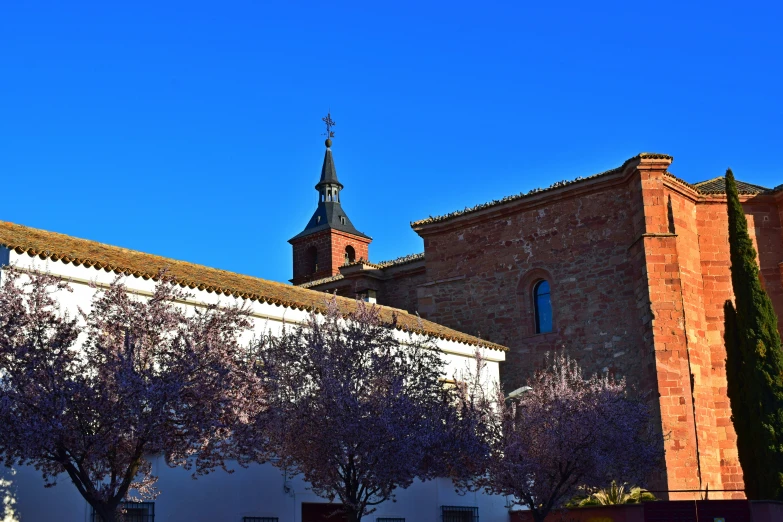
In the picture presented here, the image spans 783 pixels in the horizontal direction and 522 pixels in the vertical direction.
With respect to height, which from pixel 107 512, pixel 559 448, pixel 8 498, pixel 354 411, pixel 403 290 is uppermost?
pixel 403 290

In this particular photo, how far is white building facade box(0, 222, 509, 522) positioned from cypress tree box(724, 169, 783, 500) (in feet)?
20.8

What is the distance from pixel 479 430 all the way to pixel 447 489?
435 centimetres

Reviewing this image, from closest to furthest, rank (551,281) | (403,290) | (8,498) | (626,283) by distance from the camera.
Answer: (8,498) < (626,283) < (551,281) < (403,290)

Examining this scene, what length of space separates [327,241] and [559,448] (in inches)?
1315

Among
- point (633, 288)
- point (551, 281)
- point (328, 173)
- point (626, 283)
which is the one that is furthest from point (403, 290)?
point (328, 173)

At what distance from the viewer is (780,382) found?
20391 millimetres

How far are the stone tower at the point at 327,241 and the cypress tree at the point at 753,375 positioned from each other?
1160 inches

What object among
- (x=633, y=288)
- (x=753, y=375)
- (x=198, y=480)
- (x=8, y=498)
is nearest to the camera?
(x=8, y=498)

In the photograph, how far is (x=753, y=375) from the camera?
20.6 m

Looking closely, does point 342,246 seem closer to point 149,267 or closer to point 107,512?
point 149,267

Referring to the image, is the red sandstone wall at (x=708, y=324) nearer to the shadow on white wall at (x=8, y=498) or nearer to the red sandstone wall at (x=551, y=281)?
the red sandstone wall at (x=551, y=281)

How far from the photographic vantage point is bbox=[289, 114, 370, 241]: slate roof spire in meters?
51.3

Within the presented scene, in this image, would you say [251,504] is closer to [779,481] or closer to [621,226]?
[779,481]

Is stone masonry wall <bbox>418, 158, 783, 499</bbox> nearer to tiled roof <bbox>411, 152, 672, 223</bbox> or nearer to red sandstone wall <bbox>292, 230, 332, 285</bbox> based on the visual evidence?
tiled roof <bbox>411, 152, 672, 223</bbox>
